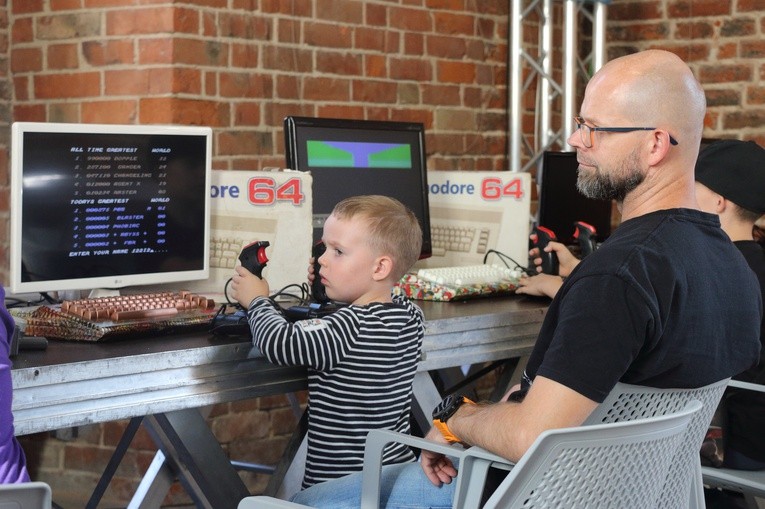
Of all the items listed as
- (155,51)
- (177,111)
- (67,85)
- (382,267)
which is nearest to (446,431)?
(382,267)

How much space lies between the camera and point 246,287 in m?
2.35

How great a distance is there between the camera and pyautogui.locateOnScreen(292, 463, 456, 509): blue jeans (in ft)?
6.42

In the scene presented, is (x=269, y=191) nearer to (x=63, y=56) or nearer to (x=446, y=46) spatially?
(x=63, y=56)

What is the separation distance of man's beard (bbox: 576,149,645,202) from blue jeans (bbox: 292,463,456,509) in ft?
1.80

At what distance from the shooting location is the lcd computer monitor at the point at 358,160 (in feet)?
10.0

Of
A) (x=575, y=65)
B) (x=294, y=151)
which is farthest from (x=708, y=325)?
(x=575, y=65)

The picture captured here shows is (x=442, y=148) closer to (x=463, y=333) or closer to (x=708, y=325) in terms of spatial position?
(x=463, y=333)

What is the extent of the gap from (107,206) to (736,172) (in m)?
1.48

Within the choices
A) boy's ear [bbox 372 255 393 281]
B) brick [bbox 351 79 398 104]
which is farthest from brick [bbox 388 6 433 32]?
boy's ear [bbox 372 255 393 281]

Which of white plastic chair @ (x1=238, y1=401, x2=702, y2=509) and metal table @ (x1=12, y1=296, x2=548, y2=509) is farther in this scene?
metal table @ (x1=12, y1=296, x2=548, y2=509)

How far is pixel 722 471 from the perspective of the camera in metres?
2.42

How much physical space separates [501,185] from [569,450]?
201 cm

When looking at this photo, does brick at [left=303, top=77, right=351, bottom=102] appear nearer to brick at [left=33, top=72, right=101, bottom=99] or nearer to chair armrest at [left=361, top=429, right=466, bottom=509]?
brick at [left=33, top=72, right=101, bottom=99]

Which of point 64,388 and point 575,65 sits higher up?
point 575,65
